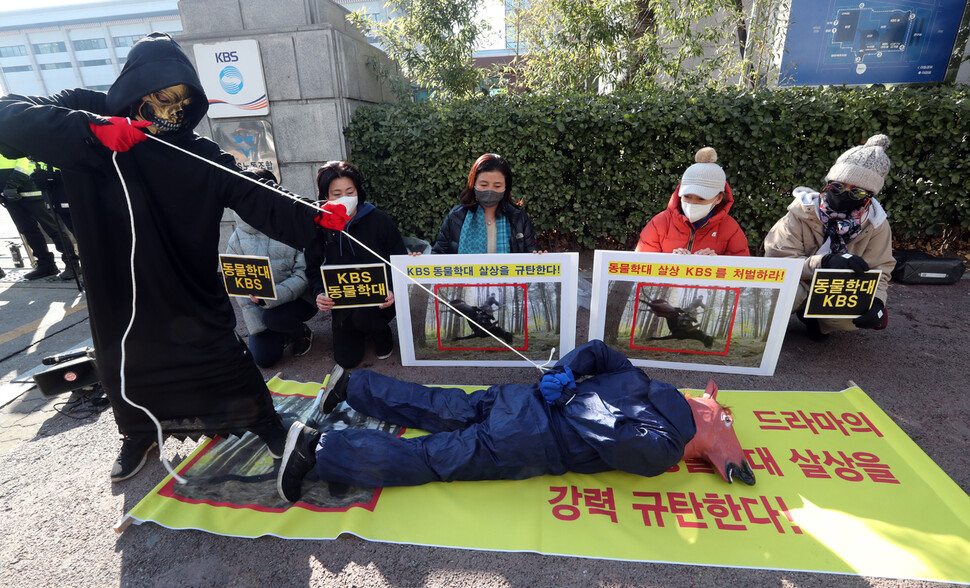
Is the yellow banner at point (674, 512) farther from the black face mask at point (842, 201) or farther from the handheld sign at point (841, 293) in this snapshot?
the black face mask at point (842, 201)

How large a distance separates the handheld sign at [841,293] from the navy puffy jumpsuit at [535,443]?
1.52 meters

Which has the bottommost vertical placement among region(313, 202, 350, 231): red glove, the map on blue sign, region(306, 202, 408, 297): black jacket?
region(306, 202, 408, 297): black jacket

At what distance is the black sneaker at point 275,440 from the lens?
2.43 metres

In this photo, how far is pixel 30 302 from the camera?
4992 mm

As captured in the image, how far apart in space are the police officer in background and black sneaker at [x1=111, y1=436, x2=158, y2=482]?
4.15m

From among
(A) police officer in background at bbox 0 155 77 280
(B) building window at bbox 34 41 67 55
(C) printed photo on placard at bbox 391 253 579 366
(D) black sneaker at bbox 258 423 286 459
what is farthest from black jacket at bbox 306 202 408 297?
(B) building window at bbox 34 41 67 55

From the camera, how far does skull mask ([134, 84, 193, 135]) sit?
198cm

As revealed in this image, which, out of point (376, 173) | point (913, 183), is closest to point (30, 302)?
point (376, 173)

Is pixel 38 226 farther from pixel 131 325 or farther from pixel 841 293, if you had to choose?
pixel 841 293

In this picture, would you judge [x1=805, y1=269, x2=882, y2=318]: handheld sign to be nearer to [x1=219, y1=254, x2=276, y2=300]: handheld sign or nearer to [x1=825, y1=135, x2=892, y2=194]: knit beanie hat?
[x1=825, y1=135, x2=892, y2=194]: knit beanie hat

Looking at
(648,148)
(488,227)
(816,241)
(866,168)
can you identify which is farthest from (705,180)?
(648,148)

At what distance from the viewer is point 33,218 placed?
5637 mm

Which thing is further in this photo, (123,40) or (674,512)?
(123,40)

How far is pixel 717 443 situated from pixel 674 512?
16.6 inches
